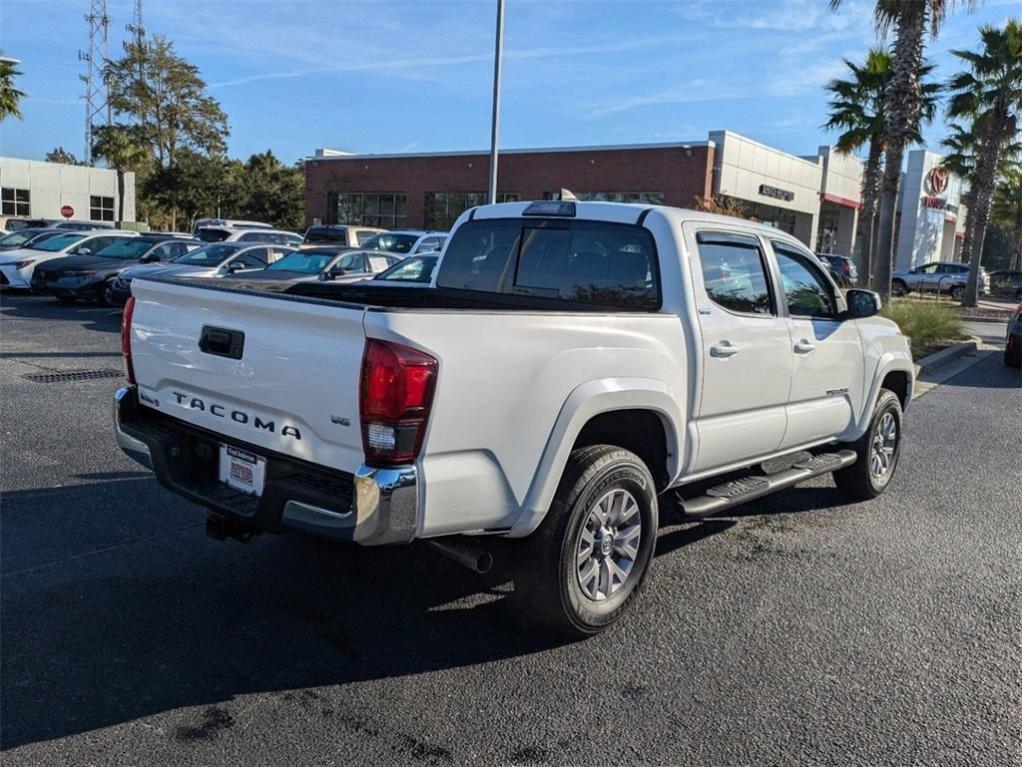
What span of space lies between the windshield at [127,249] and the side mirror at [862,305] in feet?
54.2

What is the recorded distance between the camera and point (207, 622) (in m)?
4.00

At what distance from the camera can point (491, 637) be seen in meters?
4.02

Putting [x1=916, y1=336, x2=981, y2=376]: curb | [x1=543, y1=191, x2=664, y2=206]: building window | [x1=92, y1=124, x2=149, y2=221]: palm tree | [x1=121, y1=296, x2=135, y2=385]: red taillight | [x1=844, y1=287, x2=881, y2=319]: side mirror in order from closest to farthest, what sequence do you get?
1. [x1=121, y1=296, x2=135, y2=385]: red taillight
2. [x1=844, y1=287, x2=881, y2=319]: side mirror
3. [x1=916, y1=336, x2=981, y2=376]: curb
4. [x1=543, y1=191, x2=664, y2=206]: building window
5. [x1=92, y1=124, x2=149, y2=221]: palm tree

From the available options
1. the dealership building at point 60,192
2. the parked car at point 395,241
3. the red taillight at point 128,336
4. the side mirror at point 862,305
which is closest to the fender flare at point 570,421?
the red taillight at point 128,336

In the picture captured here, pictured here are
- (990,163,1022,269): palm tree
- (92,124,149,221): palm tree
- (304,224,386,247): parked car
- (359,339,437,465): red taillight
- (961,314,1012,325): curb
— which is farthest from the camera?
(92,124,149,221): palm tree

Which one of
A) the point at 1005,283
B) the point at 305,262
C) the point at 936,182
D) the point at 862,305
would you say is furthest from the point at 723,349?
the point at 936,182

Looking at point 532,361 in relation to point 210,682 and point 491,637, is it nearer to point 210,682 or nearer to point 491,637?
point 491,637

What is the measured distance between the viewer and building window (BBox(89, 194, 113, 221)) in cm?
5078

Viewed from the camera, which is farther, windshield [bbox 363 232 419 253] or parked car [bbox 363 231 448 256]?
windshield [bbox 363 232 419 253]

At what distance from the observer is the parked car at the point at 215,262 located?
15623mm

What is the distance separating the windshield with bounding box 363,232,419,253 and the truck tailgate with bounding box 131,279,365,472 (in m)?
15.3

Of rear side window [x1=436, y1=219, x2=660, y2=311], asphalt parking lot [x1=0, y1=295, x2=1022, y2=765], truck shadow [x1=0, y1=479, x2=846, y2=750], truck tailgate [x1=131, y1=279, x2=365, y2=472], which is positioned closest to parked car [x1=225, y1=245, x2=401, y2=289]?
asphalt parking lot [x1=0, y1=295, x2=1022, y2=765]

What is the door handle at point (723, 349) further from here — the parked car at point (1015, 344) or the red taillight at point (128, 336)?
the parked car at point (1015, 344)

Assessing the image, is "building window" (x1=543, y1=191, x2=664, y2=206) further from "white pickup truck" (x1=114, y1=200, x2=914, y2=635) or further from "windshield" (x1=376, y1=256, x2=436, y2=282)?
"white pickup truck" (x1=114, y1=200, x2=914, y2=635)
